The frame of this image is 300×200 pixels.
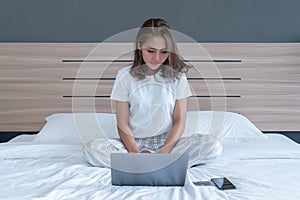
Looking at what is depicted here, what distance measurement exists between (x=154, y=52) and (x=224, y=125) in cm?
88

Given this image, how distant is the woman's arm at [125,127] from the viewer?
2035mm

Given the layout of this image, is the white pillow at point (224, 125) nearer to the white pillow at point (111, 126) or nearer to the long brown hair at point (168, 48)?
the white pillow at point (111, 126)

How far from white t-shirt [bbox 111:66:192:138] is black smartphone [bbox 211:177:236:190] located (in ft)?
1.73

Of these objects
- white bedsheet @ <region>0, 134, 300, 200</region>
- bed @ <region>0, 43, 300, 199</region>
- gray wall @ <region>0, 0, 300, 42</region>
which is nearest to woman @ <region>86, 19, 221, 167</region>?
white bedsheet @ <region>0, 134, 300, 200</region>

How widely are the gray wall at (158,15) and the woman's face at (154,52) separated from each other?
1017 millimetres

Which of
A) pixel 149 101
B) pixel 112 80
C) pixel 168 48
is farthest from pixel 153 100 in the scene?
pixel 112 80

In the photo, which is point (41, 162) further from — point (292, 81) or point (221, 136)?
point (292, 81)

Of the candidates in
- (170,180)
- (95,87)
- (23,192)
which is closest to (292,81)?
(95,87)

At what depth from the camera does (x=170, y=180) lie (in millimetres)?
1624

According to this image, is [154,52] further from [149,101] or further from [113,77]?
[113,77]

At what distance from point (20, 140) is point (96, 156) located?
3.08 feet

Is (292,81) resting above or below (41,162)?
above

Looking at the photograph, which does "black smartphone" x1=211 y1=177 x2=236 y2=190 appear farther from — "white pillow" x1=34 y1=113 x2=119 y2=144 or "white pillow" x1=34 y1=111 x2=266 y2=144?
"white pillow" x1=34 y1=113 x2=119 y2=144

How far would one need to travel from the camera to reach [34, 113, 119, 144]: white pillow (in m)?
2.30
